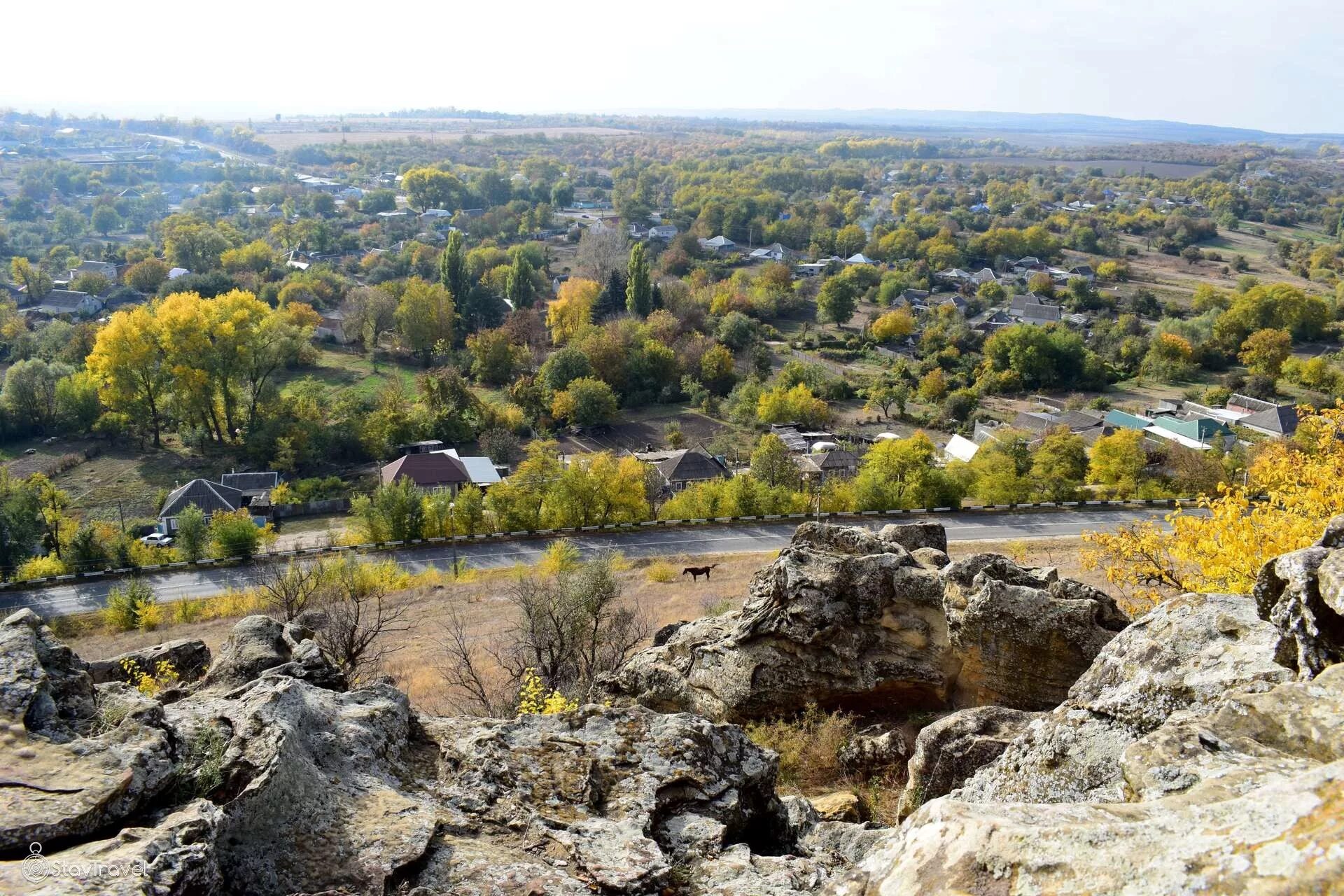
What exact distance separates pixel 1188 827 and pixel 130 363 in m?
47.2

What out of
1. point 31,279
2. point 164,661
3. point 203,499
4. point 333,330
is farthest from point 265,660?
point 31,279

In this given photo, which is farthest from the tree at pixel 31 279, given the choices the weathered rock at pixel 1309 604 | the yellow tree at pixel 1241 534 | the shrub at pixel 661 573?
the weathered rock at pixel 1309 604

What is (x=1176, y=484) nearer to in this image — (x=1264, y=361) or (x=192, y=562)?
(x=1264, y=361)

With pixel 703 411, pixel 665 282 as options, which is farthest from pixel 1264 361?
pixel 665 282

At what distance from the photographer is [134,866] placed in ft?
16.9

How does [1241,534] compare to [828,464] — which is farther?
[828,464]

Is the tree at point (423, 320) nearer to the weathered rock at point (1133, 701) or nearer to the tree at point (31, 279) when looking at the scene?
the tree at point (31, 279)

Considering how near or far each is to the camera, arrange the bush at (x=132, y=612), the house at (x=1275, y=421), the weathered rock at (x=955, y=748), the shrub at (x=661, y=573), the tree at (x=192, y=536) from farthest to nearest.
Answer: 1. the house at (x=1275, y=421)
2. the tree at (x=192, y=536)
3. the shrub at (x=661, y=573)
4. the bush at (x=132, y=612)
5. the weathered rock at (x=955, y=748)

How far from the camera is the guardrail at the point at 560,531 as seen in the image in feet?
94.5

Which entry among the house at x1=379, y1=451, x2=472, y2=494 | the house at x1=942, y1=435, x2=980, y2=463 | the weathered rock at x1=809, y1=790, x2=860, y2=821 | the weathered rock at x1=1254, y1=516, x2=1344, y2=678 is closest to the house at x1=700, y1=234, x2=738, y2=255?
the house at x1=942, y1=435, x2=980, y2=463

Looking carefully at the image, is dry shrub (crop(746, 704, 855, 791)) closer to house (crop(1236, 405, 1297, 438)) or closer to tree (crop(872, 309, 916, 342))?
house (crop(1236, 405, 1297, 438))

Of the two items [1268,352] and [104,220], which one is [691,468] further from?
[104,220]

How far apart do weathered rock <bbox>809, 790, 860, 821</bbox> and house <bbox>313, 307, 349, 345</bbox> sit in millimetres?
57797

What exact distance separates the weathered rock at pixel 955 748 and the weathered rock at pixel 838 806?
0.48 m
